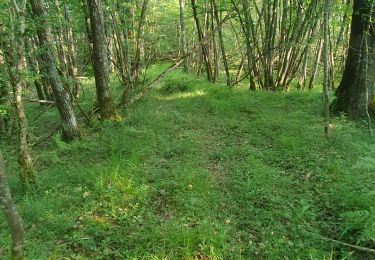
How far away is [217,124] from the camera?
7145 mm

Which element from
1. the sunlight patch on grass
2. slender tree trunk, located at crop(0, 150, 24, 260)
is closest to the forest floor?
slender tree trunk, located at crop(0, 150, 24, 260)

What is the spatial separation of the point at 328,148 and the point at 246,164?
1.57 meters

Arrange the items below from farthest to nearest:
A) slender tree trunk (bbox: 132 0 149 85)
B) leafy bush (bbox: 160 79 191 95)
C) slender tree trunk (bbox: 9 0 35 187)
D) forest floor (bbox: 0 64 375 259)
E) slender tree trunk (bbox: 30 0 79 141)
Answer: leafy bush (bbox: 160 79 191 95) < slender tree trunk (bbox: 132 0 149 85) < slender tree trunk (bbox: 30 0 79 141) < slender tree trunk (bbox: 9 0 35 187) < forest floor (bbox: 0 64 375 259)

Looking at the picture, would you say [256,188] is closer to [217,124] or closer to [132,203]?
[132,203]

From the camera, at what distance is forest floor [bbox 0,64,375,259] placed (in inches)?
140

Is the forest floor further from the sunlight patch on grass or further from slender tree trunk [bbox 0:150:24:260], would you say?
the sunlight patch on grass

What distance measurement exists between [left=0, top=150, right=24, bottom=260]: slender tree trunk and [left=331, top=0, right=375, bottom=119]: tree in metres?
6.32

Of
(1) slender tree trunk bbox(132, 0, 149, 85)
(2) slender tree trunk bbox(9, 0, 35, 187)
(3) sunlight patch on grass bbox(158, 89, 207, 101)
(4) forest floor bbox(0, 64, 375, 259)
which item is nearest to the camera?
(4) forest floor bbox(0, 64, 375, 259)

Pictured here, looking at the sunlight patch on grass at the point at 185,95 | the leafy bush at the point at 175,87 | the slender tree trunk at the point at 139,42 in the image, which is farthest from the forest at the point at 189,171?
the leafy bush at the point at 175,87

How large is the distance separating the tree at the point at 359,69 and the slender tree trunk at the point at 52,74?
230 inches

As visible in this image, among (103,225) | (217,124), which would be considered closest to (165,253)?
(103,225)

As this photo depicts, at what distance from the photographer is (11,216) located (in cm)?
290

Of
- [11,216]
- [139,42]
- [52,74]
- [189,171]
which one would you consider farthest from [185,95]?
[11,216]

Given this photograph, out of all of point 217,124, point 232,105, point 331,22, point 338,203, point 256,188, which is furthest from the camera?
point 331,22
